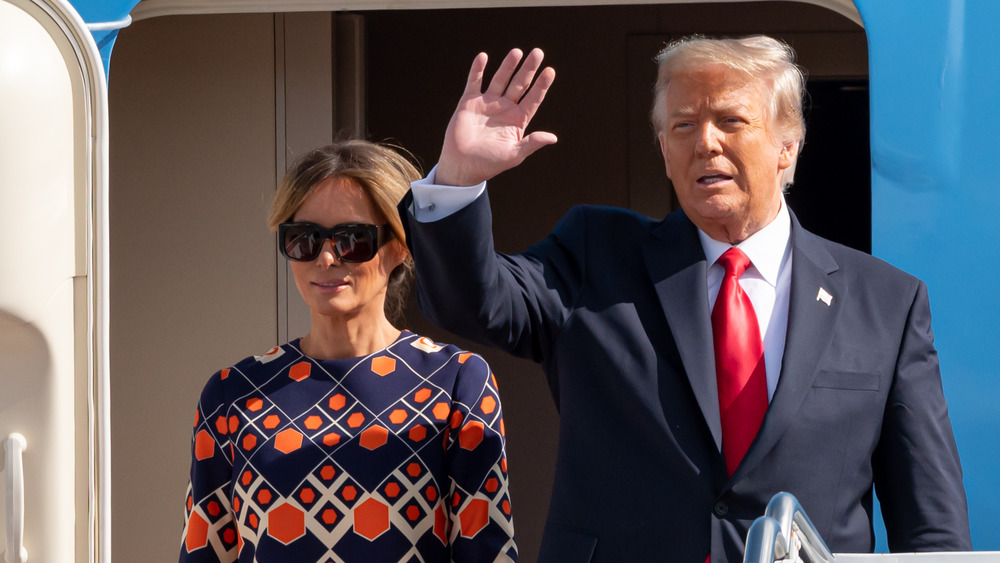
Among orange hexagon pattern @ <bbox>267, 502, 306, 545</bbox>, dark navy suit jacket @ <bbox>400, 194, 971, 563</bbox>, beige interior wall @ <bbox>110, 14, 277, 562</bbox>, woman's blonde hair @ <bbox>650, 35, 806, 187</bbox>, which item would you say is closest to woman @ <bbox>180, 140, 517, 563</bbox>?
orange hexagon pattern @ <bbox>267, 502, 306, 545</bbox>

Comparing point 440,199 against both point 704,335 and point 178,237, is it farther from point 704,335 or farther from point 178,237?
point 178,237

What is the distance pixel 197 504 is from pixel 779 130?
1151 millimetres

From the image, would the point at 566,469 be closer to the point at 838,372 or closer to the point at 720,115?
the point at 838,372

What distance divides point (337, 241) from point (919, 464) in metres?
1.01

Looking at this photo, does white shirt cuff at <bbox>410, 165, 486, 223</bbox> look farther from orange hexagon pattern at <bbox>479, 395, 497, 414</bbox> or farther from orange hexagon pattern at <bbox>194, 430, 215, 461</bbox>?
orange hexagon pattern at <bbox>194, 430, 215, 461</bbox>

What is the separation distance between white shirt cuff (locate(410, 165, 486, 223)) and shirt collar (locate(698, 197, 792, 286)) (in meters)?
0.45

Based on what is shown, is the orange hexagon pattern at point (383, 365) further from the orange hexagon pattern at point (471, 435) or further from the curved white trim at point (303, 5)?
the curved white trim at point (303, 5)

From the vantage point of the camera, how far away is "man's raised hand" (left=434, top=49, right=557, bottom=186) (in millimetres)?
1660

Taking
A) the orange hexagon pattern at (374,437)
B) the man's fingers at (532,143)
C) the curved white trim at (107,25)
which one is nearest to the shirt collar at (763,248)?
the man's fingers at (532,143)

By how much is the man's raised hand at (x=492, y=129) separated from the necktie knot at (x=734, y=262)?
387 millimetres

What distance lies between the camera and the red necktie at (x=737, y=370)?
1.76m

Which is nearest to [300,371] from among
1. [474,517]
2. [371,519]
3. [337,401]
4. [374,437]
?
[337,401]

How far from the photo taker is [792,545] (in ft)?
4.22

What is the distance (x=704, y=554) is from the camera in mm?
1725
